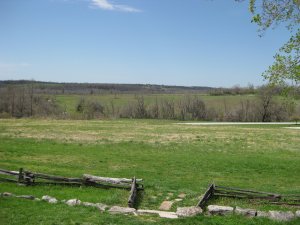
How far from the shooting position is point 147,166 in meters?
24.0

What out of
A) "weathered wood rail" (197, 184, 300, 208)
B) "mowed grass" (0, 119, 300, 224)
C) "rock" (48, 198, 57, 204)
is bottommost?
"mowed grass" (0, 119, 300, 224)

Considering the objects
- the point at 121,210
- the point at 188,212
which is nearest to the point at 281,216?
the point at 188,212

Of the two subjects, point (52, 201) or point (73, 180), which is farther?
point (73, 180)

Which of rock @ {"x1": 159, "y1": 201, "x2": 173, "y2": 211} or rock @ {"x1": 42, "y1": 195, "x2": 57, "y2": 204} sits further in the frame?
rock @ {"x1": 159, "y1": 201, "x2": 173, "y2": 211}

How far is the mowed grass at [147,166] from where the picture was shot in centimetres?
1244

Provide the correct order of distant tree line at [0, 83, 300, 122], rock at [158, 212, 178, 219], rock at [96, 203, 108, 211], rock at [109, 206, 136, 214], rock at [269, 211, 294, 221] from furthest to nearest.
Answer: distant tree line at [0, 83, 300, 122] → rock at [96, 203, 108, 211] → rock at [109, 206, 136, 214] → rock at [158, 212, 178, 219] → rock at [269, 211, 294, 221]

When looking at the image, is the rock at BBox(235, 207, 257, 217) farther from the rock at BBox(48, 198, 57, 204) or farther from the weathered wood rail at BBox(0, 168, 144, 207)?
the rock at BBox(48, 198, 57, 204)

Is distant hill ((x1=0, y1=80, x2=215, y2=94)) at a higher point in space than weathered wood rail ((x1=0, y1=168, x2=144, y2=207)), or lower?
higher

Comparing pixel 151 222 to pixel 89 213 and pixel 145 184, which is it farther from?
pixel 145 184

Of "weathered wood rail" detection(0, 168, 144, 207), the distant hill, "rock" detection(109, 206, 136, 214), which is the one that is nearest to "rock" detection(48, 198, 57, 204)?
"rock" detection(109, 206, 136, 214)

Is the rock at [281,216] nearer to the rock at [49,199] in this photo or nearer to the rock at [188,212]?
the rock at [188,212]

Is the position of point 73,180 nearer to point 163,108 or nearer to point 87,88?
point 163,108

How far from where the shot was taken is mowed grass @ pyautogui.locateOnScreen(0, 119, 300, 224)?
12438 millimetres

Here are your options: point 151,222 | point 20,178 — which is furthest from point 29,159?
point 151,222
